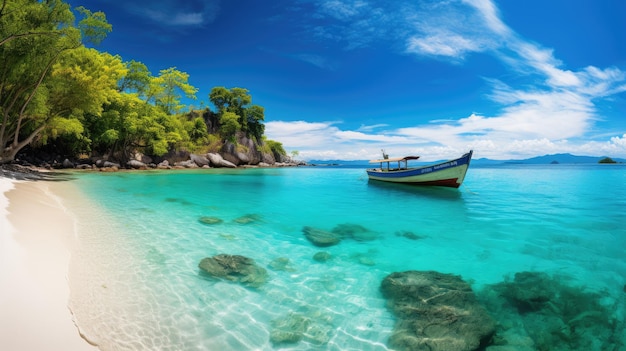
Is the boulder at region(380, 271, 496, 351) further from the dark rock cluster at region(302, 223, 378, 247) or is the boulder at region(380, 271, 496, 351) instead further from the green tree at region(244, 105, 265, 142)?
the green tree at region(244, 105, 265, 142)

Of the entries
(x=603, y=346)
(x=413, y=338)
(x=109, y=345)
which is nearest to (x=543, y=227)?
(x=603, y=346)

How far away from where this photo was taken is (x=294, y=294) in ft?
15.8

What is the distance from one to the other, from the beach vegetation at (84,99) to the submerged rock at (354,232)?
1637 cm

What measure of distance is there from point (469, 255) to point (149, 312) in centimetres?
718

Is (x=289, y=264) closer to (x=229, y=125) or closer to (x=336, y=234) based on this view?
(x=336, y=234)

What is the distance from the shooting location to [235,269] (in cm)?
564

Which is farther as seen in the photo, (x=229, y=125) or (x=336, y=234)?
(x=229, y=125)

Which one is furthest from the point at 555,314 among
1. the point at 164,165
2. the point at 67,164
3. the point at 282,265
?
the point at 164,165

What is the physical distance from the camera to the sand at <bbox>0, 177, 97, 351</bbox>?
2.92m

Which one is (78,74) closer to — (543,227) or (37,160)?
(37,160)

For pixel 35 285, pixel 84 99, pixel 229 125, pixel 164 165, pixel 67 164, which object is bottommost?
pixel 35 285

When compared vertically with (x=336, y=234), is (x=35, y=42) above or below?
above

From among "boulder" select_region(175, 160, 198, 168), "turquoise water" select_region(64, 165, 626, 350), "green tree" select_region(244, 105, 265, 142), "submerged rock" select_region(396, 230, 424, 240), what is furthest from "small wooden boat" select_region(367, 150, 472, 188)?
"green tree" select_region(244, 105, 265, 142)

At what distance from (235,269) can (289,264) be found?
1.19 m
